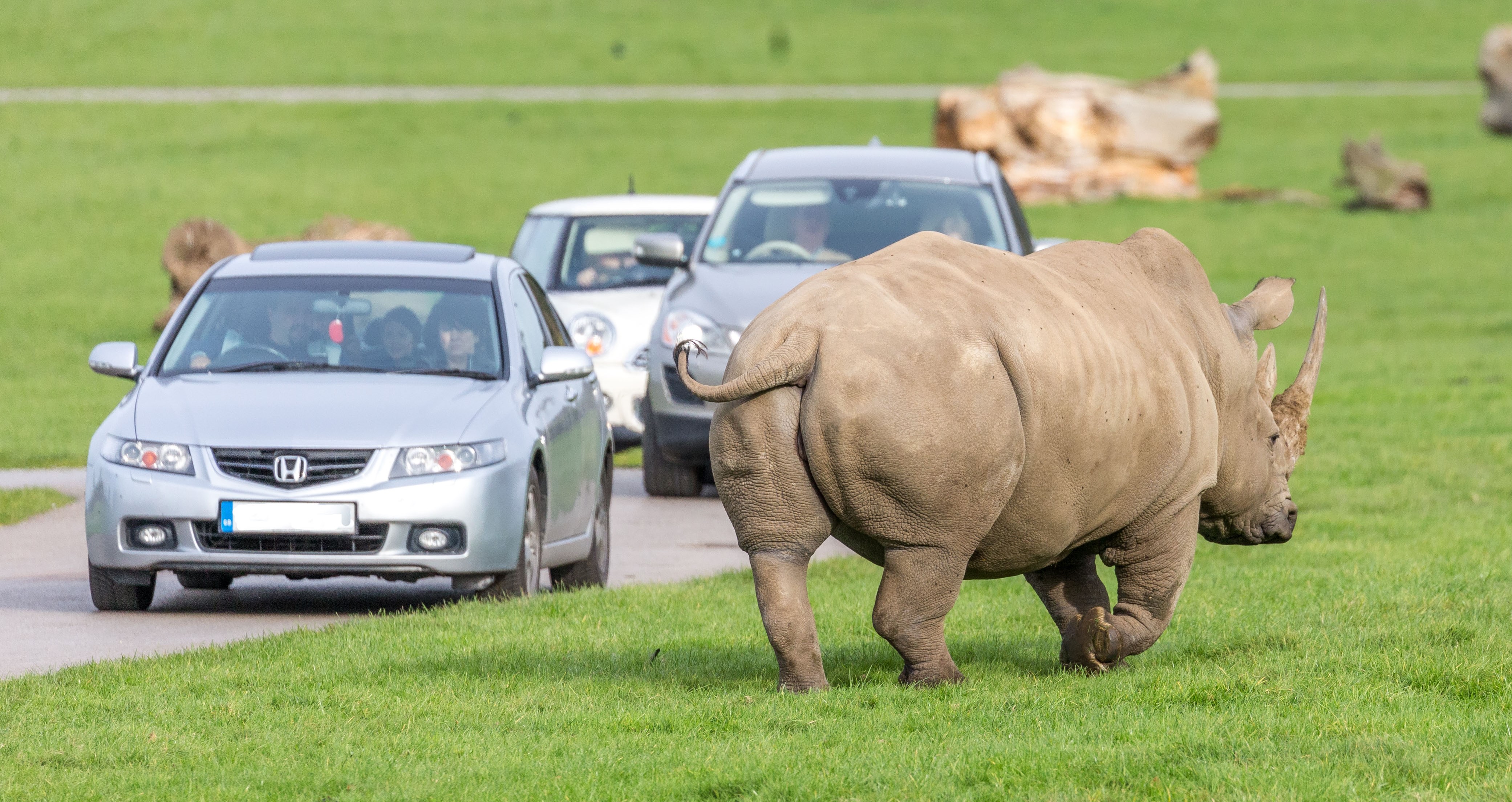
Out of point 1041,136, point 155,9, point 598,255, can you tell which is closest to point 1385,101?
point 1041,136

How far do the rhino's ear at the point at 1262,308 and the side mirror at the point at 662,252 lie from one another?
669 cm

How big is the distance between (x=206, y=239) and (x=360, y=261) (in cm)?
1279

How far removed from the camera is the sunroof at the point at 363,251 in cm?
1094

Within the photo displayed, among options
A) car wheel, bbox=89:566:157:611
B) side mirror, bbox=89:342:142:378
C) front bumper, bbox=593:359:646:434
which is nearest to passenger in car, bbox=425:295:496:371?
side mirror, bbox=89:342:142:378

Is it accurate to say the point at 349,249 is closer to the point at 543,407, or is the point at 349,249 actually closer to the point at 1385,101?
the point at 543,407

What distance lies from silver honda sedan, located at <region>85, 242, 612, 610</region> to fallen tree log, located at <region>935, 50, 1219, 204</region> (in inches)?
1023

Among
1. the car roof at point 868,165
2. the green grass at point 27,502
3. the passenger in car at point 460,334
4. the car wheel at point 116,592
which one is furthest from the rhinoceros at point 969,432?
the green grass at point 27,502

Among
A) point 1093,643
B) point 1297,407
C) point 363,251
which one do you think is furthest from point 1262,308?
point 363,251

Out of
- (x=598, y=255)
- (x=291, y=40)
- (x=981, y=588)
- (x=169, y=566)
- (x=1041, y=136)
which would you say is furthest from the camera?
(x=291, y=40)

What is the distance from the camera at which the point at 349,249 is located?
11109 mm

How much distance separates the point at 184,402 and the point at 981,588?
12.2 feet

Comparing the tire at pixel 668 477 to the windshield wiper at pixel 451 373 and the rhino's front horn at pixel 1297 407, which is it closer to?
the windshield wiper at pixel 451 373

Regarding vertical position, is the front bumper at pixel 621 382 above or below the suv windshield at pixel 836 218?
below

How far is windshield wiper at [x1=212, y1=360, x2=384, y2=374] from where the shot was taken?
33.4 ft
